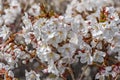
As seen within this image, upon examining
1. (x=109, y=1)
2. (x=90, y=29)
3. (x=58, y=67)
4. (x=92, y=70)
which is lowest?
(x=58, y=67)

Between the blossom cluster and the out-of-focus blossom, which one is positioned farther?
the out-of-focus blossom

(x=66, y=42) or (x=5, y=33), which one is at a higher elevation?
(x=5, y=33)

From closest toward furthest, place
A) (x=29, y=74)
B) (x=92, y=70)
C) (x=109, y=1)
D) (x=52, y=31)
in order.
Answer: (x=52, y=31) → (x=29, y=74) → (x=92, y=70) → (x=109, y=1)

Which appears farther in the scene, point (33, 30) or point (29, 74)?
point (29, 74)

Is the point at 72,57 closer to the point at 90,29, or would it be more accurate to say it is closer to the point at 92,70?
the point at 90,29

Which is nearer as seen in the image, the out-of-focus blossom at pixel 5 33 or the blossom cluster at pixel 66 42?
the blossom cluster at pixel 66 42

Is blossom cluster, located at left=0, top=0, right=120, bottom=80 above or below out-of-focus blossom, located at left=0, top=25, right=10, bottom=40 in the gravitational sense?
below

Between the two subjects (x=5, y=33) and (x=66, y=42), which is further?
(x=5, y=33)

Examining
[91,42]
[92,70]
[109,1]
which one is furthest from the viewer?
[109,1]

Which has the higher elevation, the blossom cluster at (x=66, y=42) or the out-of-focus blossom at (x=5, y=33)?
the out-of-focus blossom at (x=5, y=33)

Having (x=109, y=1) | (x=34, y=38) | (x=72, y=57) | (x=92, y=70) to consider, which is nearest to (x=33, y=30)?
(x=34, y=38)

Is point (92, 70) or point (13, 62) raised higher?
point (92, 70)
